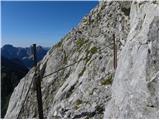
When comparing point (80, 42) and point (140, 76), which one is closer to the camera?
point (140, 76)

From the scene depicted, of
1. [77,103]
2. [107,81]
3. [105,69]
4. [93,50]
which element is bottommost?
[77,103]

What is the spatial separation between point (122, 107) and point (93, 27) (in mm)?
21468

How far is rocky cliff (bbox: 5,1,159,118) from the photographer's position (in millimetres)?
13836

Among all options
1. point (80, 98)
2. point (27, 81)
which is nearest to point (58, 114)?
point (80, 98)

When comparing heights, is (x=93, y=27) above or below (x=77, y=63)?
Answer: above

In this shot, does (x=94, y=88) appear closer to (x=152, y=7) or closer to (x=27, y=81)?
(x=152, y=7)

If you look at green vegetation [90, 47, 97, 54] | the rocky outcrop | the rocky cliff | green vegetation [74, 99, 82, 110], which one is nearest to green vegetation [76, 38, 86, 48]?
the rocky cliff

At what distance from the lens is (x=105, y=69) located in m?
26.3

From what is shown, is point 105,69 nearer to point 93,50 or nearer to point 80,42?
point 93,50

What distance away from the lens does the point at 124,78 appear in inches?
635

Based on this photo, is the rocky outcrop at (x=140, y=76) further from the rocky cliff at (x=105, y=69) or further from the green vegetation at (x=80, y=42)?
the green vegetation at (x=80, y=42)

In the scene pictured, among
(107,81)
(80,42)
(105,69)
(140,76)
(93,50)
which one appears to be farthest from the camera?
(80,42)

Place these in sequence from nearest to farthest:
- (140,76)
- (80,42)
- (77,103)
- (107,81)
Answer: (140,76)
(77,103)
(107,81)
(80,42)

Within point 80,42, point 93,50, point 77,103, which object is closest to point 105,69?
point 77,103
